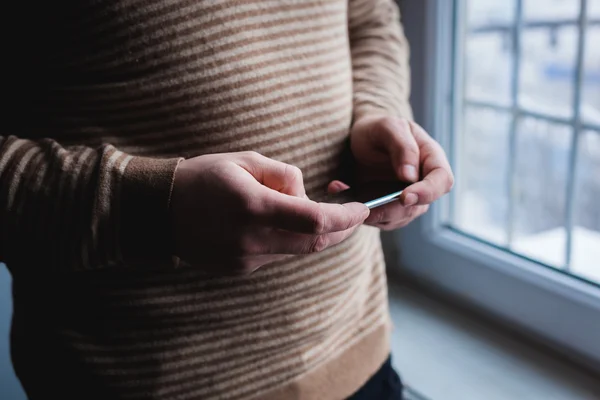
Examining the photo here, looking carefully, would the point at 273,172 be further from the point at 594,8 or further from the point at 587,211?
the point at 587,211

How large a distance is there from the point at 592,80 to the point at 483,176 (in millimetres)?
275

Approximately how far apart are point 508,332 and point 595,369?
0.48 feet

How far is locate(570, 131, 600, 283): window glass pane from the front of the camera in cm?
90

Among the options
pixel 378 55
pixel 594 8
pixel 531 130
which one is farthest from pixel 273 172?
pixel 531 130

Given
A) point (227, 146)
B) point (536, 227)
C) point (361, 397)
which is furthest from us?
point (536, 227)

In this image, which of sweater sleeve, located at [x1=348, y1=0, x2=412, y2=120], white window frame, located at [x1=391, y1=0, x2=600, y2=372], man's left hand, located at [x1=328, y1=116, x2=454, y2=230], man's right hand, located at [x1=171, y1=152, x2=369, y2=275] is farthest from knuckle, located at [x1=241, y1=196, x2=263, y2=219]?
white window frame, located at [x1=391, y1=0, x2=600, y2=372]

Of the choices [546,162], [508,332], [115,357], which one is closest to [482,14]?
[546,162]

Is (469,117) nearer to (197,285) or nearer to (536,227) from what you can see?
(536,227)

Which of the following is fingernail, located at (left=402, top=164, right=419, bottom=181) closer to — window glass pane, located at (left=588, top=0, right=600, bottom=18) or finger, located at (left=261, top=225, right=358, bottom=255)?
finger, located at (left=261, top=225, right=358, bottom=255)

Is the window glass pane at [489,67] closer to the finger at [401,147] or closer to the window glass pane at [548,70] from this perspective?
the window glass pane at [548,70]

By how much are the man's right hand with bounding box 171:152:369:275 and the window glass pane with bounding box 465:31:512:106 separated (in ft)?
2.06

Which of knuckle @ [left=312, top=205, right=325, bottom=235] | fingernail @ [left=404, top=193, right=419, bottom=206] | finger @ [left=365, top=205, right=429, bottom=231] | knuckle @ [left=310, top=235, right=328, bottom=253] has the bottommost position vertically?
finger @ [left=365, top=205, right=429, bottom=231]

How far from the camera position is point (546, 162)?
1.07 meters

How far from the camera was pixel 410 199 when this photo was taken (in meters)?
0.51
